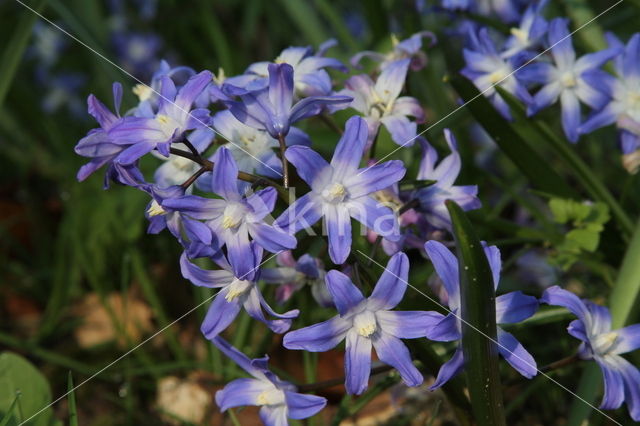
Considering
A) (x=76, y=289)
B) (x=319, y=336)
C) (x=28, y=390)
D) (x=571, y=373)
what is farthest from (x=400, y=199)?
(x=76, y=289)

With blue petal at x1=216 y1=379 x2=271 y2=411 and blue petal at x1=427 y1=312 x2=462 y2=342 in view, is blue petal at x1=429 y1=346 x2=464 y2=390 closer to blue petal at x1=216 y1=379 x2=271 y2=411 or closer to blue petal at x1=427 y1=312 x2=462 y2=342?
blue petal at x1=427 y1=312 x2=462 y2=342

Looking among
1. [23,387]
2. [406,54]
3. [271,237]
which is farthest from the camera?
[406,54]

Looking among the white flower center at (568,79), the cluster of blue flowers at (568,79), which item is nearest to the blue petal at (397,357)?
the cluster of blue flowers at (568,79)

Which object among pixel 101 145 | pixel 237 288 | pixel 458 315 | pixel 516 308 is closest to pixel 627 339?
pixel 516 308

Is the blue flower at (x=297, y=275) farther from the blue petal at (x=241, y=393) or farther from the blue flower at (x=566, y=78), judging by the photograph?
the blue flower at (x=566, y=78)

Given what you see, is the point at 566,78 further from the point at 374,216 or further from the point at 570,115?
the point at 374,216

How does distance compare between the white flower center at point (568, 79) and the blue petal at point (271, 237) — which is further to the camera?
the white flower center at point (568, 79)

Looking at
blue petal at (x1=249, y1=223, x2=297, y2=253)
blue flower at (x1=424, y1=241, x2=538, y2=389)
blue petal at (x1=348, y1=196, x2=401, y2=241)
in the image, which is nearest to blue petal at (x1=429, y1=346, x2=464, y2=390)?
blue flower at (x1=424, y1=241, x2=538, y2=389)
